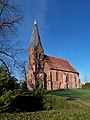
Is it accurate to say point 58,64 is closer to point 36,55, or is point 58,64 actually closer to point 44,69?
point 44,69

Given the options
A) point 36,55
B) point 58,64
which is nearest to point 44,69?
point 36,55

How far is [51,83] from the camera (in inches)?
3162

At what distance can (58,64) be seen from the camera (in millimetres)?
87125

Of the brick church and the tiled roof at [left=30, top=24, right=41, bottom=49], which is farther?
the tiled roof at [left=30, top=24, right=41, bottom=49]

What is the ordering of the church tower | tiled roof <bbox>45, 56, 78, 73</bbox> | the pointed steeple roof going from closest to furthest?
the church tower
the pointed steeple roof
tiled roof <bbox>45, 56, 78, 73</bbox>

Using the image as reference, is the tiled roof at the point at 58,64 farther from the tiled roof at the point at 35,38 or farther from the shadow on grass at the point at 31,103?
the shadow on grass at the point at 31,103

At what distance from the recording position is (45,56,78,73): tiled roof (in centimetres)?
8282

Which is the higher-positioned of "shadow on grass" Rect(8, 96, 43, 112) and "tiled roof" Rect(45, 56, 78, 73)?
"tiled roof" Rect(45, 56, 78, 73)

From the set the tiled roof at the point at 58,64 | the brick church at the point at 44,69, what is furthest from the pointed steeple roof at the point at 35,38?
the tiled roof at the point at 58,64

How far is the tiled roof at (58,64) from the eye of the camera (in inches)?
3261

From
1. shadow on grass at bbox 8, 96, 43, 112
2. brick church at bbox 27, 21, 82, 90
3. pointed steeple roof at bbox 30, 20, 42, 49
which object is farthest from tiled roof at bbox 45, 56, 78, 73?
shadow on grass at bbox 8, 96, 43, 112

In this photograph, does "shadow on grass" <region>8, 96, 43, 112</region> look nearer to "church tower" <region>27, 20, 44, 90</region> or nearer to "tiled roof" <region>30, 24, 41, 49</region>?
"church tower" <region>27, 20, 44, 90</region>

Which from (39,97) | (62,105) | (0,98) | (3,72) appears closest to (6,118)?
(0,98)

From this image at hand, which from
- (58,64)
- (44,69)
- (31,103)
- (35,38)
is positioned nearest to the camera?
(31,103)
